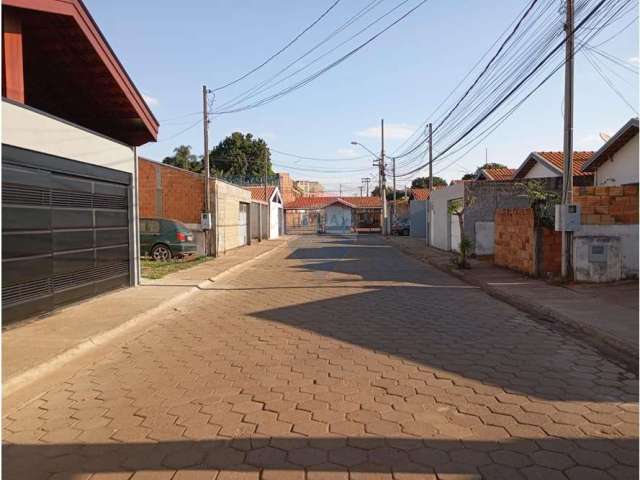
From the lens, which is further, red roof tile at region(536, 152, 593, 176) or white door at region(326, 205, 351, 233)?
white door at region(326, 205, 351, 233)

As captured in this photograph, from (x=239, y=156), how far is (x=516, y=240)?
58.5 m

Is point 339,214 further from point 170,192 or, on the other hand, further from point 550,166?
point 170,192

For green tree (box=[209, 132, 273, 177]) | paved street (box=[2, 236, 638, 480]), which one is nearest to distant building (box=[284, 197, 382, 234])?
green tree (box=[209, 132, 273, 177])

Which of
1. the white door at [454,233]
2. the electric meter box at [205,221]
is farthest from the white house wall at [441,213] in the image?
the electric meter box at [205,221]

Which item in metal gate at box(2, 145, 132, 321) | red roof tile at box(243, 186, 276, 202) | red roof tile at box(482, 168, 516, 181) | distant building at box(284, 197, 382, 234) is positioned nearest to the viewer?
metal gate at box(2, 145, 132, 321)

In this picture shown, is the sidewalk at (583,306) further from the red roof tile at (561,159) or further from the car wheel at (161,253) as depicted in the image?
the red roof tile at (561,159)

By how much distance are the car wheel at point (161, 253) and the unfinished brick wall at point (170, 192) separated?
10.6ft

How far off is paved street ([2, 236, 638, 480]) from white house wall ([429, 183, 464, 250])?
15186mm

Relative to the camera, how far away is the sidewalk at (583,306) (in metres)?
7.03

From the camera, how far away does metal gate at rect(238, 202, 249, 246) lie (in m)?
30.0

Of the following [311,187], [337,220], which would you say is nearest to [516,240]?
[337,220]

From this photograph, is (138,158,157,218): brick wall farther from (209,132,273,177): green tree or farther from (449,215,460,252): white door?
(209,132,273,177): green tree

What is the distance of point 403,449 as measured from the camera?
3.79m

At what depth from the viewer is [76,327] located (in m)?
7.92
